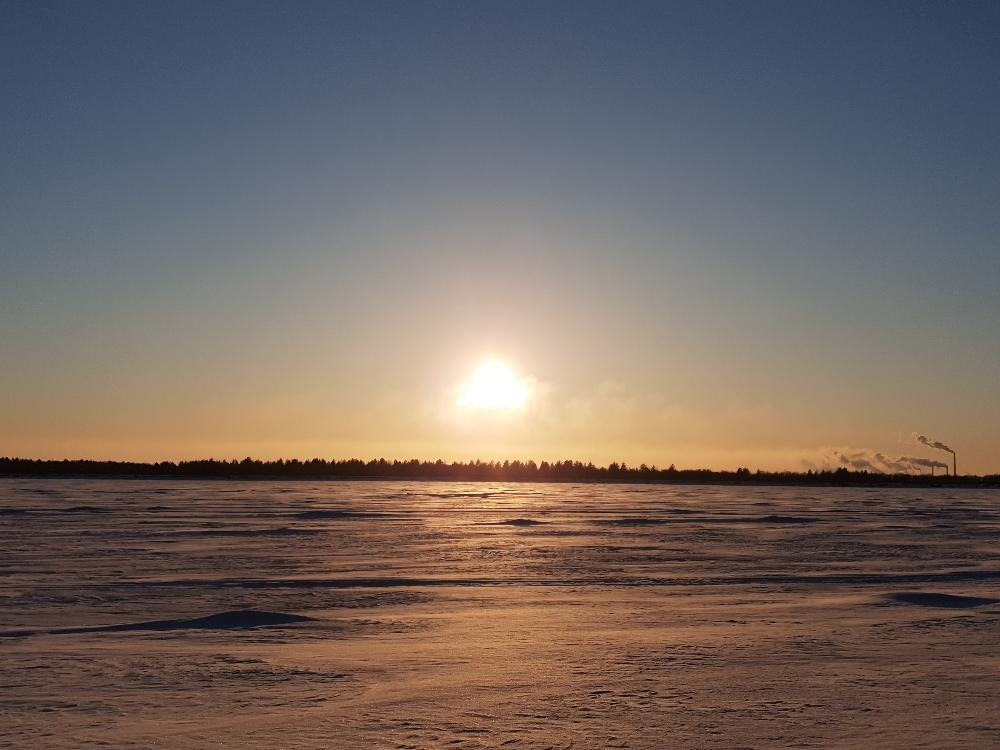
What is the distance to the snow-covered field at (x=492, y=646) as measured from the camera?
630 cm

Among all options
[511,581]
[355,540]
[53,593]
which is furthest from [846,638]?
[355,540]

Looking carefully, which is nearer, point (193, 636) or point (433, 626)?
point (193, 636)

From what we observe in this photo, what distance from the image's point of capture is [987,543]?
76.7 ft

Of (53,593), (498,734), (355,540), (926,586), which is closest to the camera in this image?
(498,734)

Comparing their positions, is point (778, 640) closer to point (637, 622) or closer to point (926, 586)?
point (637, 622)

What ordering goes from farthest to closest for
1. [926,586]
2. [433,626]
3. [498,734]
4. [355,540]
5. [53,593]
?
[355,540], [926,586], [53,593], [433,626], [498,734]

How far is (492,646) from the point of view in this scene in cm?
922

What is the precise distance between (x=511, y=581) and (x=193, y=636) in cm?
591

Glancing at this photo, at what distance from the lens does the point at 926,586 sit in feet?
46.7

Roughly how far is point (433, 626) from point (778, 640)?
356 centimetres

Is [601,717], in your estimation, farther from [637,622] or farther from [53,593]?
[53,593]

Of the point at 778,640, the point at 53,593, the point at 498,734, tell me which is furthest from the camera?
the point at 53,593

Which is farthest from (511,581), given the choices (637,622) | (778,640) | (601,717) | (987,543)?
(987,543)

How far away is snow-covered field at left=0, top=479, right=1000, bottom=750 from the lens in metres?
6.30
